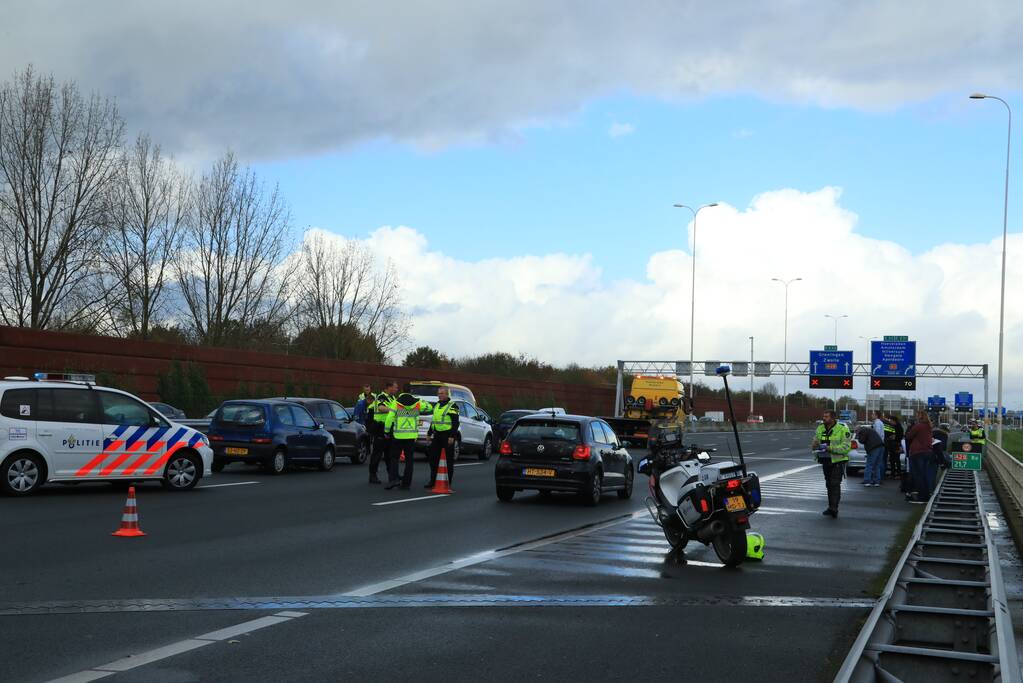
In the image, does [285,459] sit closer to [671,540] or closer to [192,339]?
[671,540]

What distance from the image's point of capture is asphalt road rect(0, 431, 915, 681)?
661 cm

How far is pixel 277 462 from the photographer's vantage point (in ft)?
75.0

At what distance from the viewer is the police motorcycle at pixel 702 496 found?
11.0m

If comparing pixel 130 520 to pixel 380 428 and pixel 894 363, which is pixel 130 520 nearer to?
pixel 380 428

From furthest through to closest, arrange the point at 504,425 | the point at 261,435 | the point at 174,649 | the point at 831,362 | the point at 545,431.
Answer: the point at 831,362 → the point at 504,425 → the point at 261,435 → the point at 545,431 → the point at 174,649

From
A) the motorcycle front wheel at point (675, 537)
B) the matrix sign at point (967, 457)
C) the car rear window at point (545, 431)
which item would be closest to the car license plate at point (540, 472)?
the car rear window at point (545, 431)

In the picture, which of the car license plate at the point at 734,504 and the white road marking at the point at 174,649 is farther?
the car license plate at the point at 734,504

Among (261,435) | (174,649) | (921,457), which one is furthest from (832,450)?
(174,649)

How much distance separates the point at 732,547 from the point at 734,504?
41 cm

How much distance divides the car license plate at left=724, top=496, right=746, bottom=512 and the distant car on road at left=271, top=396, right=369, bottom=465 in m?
15.6

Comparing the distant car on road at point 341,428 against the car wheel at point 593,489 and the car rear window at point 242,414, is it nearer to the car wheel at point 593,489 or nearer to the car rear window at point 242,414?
the car rear window at point 242,414

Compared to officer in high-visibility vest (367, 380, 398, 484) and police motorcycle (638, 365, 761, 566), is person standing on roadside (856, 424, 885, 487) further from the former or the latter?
police motorcycle (638, 365, 761, 566)

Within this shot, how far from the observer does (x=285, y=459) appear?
A: 23156 mm

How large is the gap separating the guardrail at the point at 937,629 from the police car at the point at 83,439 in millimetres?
11193
